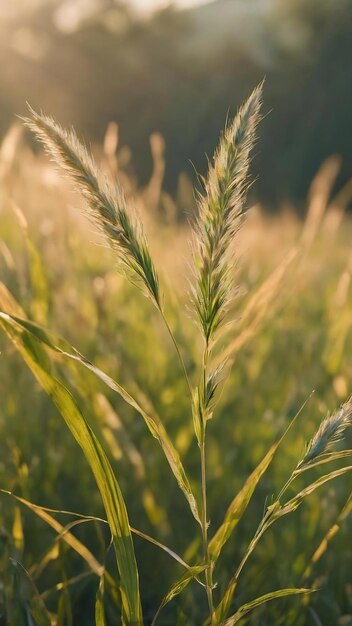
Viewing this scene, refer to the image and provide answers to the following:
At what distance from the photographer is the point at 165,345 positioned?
171 centimetres

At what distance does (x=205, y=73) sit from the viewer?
16703 mm

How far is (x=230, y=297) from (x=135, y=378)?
1.00 metres

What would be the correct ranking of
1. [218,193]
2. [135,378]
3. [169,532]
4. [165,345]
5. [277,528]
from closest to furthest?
[218,193], [169,532], [277,528], [135,378], [165,345]

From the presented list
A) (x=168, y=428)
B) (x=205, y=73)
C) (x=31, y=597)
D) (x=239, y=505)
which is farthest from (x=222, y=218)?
(x=205, y=73)

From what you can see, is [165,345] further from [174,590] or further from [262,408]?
[174,590]

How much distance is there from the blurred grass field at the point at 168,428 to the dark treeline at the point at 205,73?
1344 centimetres

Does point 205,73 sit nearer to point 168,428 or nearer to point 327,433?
point 168,428

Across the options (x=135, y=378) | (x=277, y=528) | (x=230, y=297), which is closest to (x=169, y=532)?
(x=277, y=528)

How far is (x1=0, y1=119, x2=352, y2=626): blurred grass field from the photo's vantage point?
3.49 feet

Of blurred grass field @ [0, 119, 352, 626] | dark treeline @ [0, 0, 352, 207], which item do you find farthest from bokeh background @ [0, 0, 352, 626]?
dark treeline @ [0, 0, 352, 207]

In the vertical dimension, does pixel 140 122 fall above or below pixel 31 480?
above

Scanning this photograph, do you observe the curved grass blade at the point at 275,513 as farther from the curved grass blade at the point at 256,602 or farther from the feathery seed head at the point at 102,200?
the feathery seed head at the point at 102,200

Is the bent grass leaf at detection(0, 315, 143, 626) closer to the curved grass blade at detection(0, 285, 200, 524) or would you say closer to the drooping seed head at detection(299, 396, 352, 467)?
the curved grass blade at detection(0, 285, 200, 524)

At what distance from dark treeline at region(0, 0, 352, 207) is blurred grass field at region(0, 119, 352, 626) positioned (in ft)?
44.1
